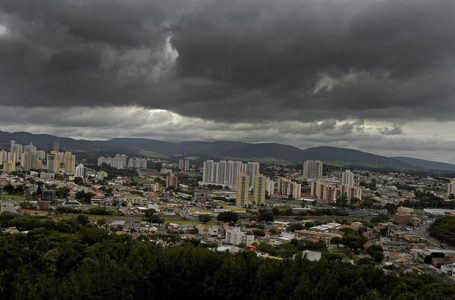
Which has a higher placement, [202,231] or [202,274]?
[202,274]

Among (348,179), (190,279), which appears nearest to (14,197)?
(190,279)

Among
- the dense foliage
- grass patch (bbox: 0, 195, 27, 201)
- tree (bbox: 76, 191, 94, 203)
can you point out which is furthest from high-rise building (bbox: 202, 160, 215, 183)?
the dense foliage

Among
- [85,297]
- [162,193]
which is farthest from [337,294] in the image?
[162,193]

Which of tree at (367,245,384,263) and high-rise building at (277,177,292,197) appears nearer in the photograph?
tree at (367,245,384,263)

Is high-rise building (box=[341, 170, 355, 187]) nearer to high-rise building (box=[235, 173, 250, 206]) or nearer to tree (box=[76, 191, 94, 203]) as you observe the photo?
high-rise building (box=[235, 173, 250, 206])

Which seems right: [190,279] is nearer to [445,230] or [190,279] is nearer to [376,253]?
[376,253]

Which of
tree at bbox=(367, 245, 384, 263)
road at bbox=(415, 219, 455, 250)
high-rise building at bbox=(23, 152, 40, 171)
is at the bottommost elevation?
road at bbox=(415, 219, 455, 250)

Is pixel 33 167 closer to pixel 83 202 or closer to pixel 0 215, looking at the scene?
pixel 83 202
